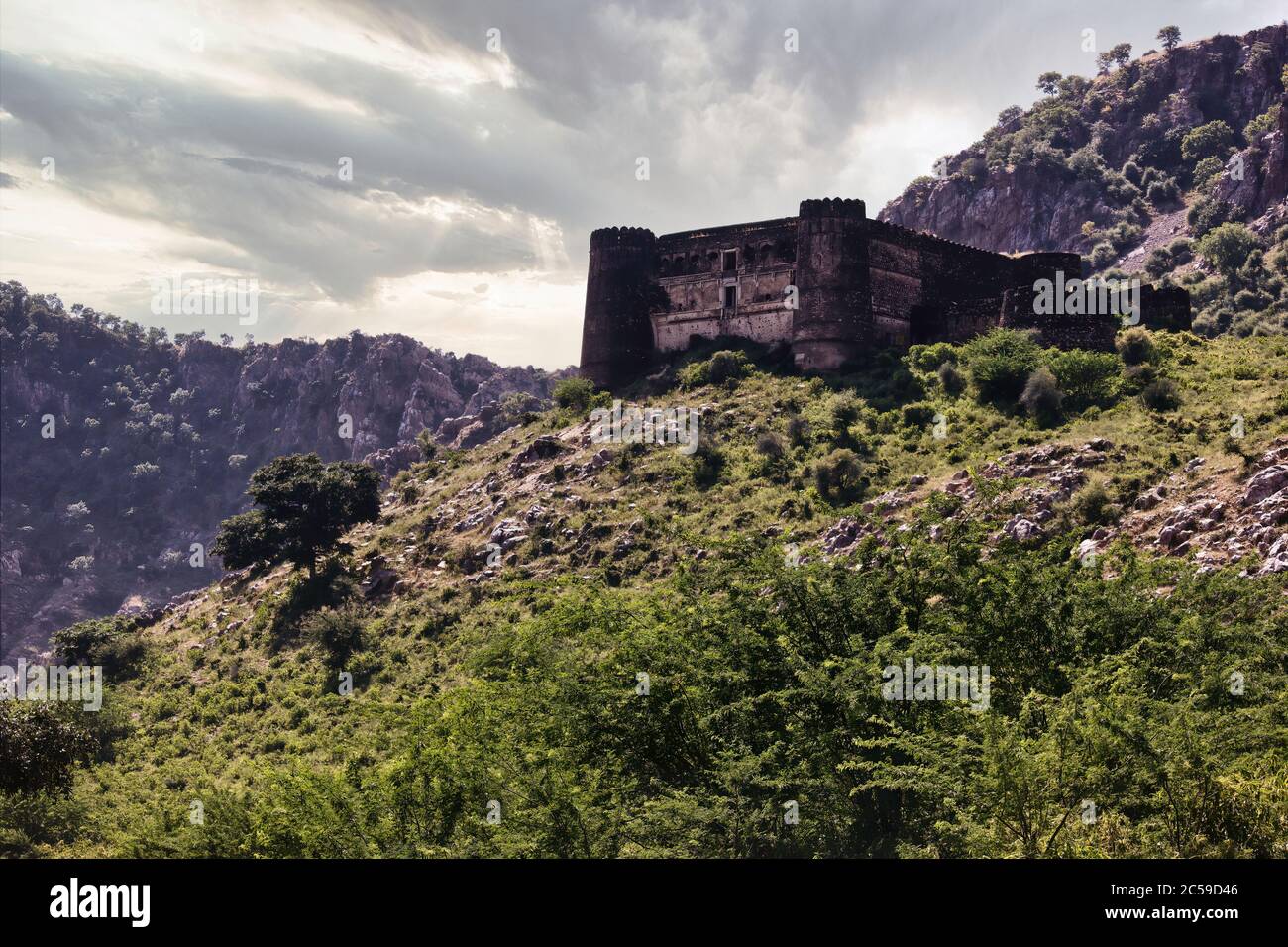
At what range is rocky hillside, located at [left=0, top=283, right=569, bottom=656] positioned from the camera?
16200 cm

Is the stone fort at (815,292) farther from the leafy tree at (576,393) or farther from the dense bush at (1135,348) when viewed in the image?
the leafy tree at (576,393)

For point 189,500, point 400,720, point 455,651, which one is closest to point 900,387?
point 455,651

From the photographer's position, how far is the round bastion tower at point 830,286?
52906 mm

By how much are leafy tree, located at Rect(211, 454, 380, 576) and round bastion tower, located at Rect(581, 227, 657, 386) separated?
1198 centimetres

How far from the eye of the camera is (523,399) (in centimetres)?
13262

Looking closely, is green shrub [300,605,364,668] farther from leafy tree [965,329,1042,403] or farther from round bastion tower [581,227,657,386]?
leafy tree [965,329,1042,403]

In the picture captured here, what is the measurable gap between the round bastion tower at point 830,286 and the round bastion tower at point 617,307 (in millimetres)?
8397

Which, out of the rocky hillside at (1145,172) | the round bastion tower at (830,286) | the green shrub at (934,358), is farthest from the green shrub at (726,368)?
the rocky hillside at (1145,172)

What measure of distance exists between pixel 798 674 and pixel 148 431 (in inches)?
7187

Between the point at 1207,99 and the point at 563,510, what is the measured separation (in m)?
121

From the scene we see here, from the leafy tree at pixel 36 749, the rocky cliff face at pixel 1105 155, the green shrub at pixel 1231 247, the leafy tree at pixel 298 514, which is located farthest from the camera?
the rocky cliff face at pixel 1105 155

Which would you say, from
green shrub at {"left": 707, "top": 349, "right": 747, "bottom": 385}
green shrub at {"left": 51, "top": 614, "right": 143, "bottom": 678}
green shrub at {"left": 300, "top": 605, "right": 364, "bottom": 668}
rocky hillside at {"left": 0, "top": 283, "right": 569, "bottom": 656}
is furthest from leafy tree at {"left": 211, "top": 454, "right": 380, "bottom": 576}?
rocky hillside at {"left": 0, "top": 283, "right": 569, "bottom": 656}

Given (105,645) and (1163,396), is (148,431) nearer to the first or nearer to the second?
(105,645)
